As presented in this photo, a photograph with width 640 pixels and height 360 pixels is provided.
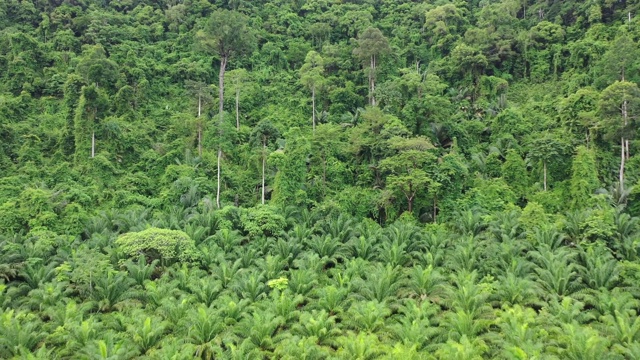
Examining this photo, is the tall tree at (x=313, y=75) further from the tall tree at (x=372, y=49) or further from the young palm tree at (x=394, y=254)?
the young palm tree at (x=394, y=254)

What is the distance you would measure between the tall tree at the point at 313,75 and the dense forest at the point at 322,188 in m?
0.18

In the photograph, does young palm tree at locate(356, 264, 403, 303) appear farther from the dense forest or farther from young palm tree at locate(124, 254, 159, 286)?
young palm tree at locate(124, 254, 159, 286)

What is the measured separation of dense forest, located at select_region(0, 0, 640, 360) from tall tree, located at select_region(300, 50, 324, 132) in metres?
0.18

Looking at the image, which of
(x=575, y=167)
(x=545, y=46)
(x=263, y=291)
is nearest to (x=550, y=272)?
(x=575, y=167)

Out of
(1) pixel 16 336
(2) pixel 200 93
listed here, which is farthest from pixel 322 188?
(1) pixel 16 336

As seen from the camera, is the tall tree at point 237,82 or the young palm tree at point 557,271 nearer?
the young palm tree at point 557,271

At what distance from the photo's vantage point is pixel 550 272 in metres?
16.4

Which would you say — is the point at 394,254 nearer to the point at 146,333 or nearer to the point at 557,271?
the point at 557,271

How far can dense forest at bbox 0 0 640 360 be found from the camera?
555 inches

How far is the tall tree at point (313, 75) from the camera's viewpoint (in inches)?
1302

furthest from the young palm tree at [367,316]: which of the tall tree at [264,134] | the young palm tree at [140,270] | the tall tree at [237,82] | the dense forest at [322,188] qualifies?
the tall tree at [237,82]

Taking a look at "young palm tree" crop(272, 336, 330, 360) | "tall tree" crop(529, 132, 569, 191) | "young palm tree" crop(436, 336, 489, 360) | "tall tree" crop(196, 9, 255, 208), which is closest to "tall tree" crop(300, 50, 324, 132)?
"tall tree" crop(196, 9, 255, 208)

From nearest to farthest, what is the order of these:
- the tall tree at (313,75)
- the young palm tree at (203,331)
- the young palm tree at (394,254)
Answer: the young palm tree at (203,331), the young palm tree at (394,254), the tall tree at (313,75)

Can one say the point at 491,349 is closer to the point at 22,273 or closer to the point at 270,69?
the point at 22,273
